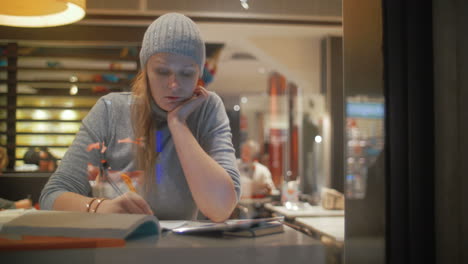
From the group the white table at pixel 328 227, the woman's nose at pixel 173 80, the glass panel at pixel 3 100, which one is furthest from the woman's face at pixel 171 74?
the white table at pixel 328 227

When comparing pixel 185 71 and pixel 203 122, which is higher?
pixel 185 71

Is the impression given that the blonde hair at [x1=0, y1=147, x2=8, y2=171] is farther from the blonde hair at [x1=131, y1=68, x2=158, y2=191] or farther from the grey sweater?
the blonde hair at [x1=131, y1=68, x2=158, y2=191]

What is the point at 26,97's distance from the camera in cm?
94

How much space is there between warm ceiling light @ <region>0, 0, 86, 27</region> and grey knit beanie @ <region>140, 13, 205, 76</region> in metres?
0.19

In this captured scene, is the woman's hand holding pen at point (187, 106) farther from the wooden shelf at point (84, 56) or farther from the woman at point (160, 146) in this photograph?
the wooden shelf at point (84, 56)

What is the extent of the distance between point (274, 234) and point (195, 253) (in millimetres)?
196

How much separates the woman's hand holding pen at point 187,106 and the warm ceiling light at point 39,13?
13.2 inches

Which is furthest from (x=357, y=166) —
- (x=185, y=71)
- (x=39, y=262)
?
(x=39, y=262)

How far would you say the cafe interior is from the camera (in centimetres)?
94

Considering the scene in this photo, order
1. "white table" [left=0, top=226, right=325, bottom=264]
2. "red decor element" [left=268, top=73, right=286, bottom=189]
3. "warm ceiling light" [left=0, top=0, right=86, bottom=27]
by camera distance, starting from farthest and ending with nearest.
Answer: "red decor element" [left=268, top=73, right=286, bottom=189], "warm ceiling light" [left=0, top=0, right=86, bottom=27], "white table" [left=0, top=226, right=325, bottom=264]

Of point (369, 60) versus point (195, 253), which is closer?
point (195, 253)

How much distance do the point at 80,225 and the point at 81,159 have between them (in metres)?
0.15

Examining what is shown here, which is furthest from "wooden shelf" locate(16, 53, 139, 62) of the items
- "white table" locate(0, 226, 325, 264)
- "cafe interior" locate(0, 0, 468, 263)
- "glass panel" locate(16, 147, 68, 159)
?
"white table" locate(0, 226, 325, 264)

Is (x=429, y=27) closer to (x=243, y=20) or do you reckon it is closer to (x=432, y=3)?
(x=432, y=3)
